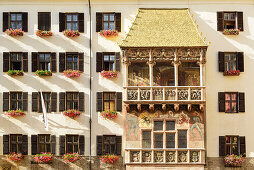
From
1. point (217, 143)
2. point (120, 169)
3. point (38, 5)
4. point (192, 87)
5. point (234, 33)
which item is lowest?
point (120, 169)

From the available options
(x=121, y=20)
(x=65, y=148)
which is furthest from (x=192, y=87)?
(x=65, y=148)

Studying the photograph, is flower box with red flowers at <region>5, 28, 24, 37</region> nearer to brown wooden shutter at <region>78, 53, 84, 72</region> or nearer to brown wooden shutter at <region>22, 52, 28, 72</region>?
brown wooden shutter at <region>22, 52, 28, 72</region>

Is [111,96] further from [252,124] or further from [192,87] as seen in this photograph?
[252,124]

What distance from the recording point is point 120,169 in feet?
82.3

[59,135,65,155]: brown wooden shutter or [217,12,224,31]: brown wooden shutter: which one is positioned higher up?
[217,12,224,31]: brown wooden shutter

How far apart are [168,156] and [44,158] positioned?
7806 mm

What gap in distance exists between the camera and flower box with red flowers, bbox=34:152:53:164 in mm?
24953

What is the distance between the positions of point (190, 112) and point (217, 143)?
9.53 feet

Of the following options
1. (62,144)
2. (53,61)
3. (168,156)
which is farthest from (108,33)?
(168,156)

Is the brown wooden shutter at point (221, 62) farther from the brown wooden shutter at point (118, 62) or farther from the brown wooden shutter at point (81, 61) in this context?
the brown wooden shutter at point (81, 61)

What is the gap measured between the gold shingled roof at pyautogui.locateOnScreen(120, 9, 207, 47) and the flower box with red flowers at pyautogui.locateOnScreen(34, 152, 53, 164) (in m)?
8.40

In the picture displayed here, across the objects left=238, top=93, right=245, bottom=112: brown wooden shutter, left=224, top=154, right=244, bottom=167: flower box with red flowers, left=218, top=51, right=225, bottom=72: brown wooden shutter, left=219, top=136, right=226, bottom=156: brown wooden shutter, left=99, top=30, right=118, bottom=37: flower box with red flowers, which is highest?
left=99, top=30, right=118, bottom=37: flower box with red flowers

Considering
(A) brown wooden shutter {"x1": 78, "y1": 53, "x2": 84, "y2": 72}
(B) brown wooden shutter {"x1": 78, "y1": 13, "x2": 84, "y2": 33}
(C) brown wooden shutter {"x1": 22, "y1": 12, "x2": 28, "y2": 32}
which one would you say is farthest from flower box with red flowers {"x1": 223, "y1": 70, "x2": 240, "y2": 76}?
(C) brown wooden shutter {"x1": 22, "y1": 12, "x2": 28, "y2": 32}

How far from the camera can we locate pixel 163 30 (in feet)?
82.6
